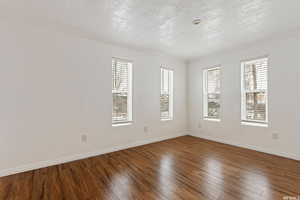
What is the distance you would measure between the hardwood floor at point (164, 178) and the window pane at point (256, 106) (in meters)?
0.89

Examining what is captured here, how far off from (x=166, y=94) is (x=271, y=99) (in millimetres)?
2609

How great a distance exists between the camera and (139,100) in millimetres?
3883

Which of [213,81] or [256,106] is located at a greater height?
[213,81]

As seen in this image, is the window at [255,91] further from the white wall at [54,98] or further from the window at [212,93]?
the white wall at [54,98]

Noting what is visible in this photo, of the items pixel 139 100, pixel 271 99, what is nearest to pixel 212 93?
pixel 271 99

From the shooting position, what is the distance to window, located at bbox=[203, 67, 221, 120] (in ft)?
14.1

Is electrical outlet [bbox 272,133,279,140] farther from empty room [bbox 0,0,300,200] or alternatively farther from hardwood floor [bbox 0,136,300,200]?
hardwood floor [bbox 0,136,300,200]

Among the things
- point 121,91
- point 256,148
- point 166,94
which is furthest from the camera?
Answer: point 166,94

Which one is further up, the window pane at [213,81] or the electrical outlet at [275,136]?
the window pane at [213,81]

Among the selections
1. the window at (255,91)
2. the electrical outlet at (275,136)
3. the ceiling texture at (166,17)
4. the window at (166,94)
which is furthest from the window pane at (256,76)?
the window at (166,94)

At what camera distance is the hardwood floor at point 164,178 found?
183 centimetres

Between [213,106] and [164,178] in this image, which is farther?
[213,106]

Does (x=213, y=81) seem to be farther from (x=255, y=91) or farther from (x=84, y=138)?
(x=84, y=138)

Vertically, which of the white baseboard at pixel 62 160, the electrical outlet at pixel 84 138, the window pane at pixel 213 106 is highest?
the window pane at pixel 213 106
